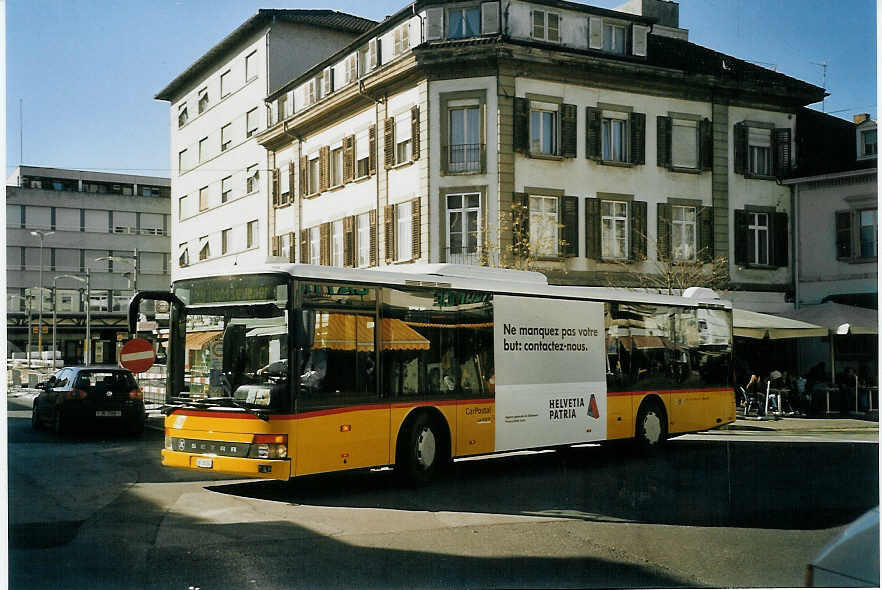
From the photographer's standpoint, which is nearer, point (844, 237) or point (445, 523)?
point (445, 523)

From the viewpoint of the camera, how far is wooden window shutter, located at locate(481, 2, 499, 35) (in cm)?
2491

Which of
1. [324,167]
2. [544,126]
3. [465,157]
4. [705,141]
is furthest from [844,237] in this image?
[324,167]

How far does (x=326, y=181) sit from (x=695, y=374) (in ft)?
→ 41.4

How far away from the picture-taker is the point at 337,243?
26031mm

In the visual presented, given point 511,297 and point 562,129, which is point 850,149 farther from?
point 562,129

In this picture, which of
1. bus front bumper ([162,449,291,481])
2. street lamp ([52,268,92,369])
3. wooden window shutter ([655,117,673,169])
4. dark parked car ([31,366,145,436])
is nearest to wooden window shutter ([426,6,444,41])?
wooden window shutter ([655,117,673,169])

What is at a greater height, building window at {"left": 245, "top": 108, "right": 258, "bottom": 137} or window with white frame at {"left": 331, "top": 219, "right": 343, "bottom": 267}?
building window at {"left": 245, "top": 108, "right": 258, "bottom": 137}

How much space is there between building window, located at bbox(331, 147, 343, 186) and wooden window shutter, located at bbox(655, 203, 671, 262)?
384 inches

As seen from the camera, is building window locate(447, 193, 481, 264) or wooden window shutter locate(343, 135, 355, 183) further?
building window locate(447, 193, 481, 264)

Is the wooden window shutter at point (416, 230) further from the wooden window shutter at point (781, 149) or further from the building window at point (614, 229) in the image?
the wooden window shutter at point (781, 149)

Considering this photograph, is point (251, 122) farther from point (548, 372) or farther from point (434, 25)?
point (548, 372)

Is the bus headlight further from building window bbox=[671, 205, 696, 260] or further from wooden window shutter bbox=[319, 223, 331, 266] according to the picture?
wooden window shutter bbox=[319, 223, 331, 266]

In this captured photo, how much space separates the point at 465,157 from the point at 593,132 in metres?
7.65

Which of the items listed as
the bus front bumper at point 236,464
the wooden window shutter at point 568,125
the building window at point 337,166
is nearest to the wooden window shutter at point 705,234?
the wooden window shutter at point 568,125
